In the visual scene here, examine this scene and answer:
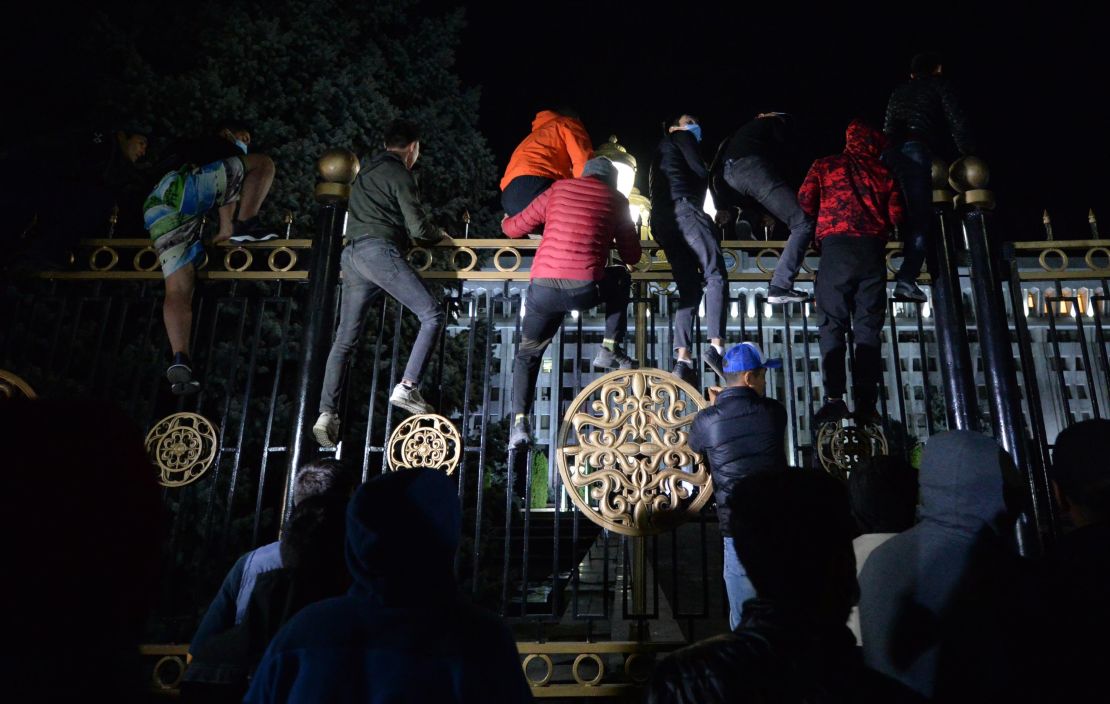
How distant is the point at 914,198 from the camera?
509cm

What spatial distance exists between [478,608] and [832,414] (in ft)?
12.0

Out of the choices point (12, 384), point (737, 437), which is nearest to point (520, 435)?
point (737, 437)

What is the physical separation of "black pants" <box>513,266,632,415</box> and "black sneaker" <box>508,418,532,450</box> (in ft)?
0.36

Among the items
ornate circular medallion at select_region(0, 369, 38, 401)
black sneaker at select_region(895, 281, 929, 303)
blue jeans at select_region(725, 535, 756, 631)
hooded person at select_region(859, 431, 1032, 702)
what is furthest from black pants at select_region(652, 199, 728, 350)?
ornate circular medallion at select_region(0, 369, 38, 401)

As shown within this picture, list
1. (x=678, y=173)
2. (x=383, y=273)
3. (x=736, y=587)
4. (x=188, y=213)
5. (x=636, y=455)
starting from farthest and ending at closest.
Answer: (x=678, y=173), (x=188, y=213), (x=383, y=273), (x=636, y=455), (x=736, y=587)

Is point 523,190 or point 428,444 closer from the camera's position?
point 428,444

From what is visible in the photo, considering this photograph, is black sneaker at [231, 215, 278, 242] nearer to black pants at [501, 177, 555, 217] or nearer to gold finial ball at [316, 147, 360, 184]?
gold finial ball at [316, 147, 360, 184]

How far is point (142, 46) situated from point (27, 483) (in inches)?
336

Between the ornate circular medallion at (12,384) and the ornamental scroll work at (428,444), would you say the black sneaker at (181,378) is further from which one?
the ornamental scroll work at (428,444)

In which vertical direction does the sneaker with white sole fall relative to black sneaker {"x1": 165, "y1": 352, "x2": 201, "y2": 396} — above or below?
below

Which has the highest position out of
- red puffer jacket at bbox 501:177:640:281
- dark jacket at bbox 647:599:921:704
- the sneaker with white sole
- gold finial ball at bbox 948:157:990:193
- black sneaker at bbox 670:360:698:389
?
gold finial ball at bbox 948:157:990:193

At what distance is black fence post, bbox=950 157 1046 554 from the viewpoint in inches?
168

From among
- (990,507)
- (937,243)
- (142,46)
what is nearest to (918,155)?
(937,243)

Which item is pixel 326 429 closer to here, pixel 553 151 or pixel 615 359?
pixel 615 359
